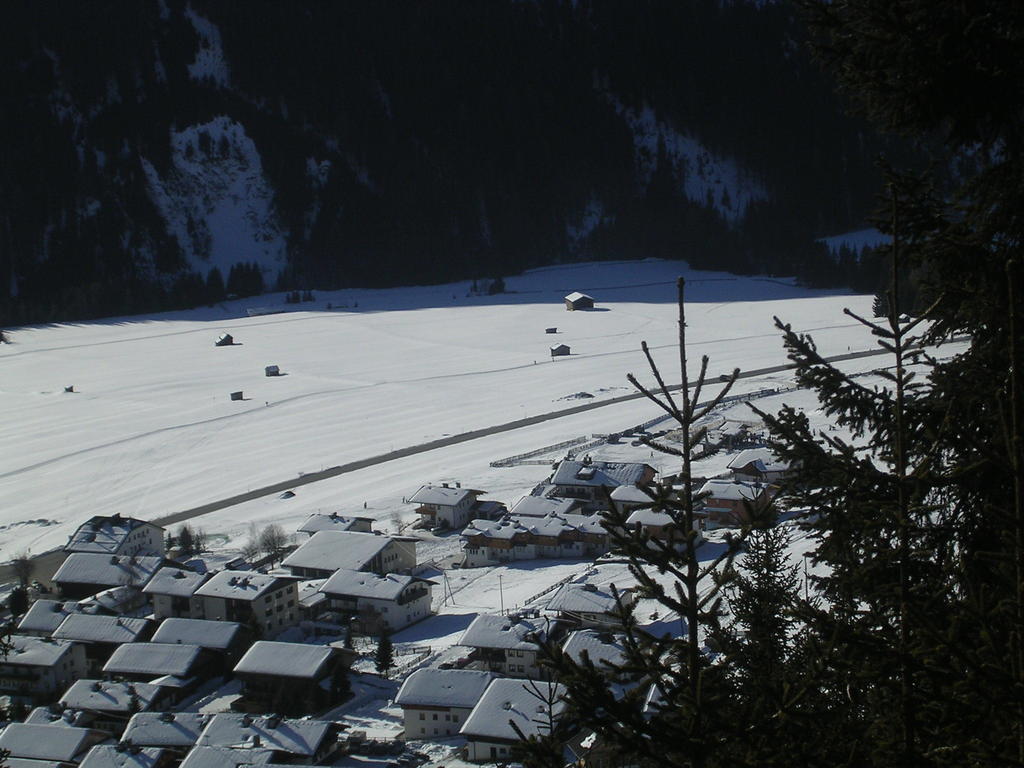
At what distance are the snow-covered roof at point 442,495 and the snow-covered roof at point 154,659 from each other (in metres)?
5.33

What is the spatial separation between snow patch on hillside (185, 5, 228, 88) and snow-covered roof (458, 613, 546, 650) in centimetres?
6084

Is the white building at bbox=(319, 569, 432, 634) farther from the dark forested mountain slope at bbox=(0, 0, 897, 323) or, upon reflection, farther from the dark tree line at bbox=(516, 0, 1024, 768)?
the dark forested mountain slope at bbox=(0, 0, 897, 323)

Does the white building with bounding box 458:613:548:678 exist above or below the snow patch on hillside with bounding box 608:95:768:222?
below

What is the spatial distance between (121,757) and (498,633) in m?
3.90

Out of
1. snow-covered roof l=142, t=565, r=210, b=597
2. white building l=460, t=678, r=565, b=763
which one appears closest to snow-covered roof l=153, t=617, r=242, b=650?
snow-covered roof l=142, t=565, r=210, b=597

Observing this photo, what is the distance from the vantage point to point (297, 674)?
11.0 metres

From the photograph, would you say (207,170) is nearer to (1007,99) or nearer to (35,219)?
(35,219)

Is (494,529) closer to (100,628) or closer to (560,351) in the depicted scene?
(100,628)

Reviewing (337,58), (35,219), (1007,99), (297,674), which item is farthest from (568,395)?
(337,58)

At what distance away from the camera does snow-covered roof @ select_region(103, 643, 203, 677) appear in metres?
11.7

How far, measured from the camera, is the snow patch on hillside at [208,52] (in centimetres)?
6550

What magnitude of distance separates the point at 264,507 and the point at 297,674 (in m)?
7.02

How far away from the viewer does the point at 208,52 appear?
66062 millimetres

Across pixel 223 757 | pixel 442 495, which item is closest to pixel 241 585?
pixel 442 495
